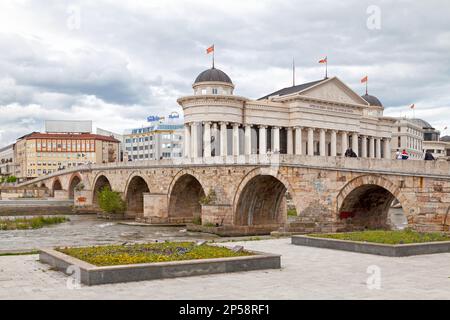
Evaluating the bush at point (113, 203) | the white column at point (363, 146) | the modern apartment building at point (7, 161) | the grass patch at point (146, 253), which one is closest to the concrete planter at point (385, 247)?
the grass patch at point (146, 253)

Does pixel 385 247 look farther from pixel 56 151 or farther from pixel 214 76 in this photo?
pixel 56 151

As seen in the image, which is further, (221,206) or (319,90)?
(319,90)

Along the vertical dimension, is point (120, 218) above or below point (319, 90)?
below

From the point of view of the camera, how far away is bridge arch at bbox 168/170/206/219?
41.5 metres

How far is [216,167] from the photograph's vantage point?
3581 centimetres

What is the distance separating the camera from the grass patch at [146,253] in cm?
1154

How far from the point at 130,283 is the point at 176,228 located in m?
28.9

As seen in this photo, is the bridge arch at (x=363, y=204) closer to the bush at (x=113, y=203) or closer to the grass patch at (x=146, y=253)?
the grass patch at (x=146, y=253)

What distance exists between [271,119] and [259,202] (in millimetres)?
31132

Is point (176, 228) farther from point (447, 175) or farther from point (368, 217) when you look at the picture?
point (447, 175)

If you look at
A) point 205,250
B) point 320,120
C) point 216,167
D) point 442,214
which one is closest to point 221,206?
point 216,167

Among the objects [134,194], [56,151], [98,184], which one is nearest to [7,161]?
[56,151]

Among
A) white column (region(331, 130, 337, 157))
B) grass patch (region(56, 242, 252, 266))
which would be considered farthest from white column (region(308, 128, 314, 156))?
grass patch (region(56, 242, 252, 266))

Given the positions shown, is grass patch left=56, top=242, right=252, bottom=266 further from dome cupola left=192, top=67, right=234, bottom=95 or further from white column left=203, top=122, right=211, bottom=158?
dome cupola left=192, top=67, right=234, bottom=95
